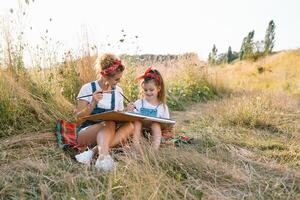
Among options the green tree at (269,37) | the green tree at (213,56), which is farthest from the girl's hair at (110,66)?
the green tree at (269,37)

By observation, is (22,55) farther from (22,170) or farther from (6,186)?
(6,186)

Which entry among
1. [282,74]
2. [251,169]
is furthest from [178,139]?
[282,74]

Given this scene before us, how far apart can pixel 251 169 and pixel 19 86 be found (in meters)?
2.42

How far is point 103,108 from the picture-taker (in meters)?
3.80

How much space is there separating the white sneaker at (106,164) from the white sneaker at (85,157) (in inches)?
6.7

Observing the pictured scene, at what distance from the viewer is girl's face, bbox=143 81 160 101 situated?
4.00 metres

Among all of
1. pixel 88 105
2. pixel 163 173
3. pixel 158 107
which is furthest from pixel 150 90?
pixel 163 173

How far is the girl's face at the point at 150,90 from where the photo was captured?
4.00 m

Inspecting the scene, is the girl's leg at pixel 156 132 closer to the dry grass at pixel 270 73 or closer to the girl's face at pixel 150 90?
the girl's face at pixel 150 90

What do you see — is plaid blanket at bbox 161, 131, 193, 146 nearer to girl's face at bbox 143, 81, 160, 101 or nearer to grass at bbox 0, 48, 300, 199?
grass at bbox 0, 48, 300, 199

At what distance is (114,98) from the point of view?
3.83 meters

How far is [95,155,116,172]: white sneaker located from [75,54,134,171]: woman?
0.07 metres

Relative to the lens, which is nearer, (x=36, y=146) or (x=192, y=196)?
(x=192, y=196)

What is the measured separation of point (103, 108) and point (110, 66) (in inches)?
16.9
